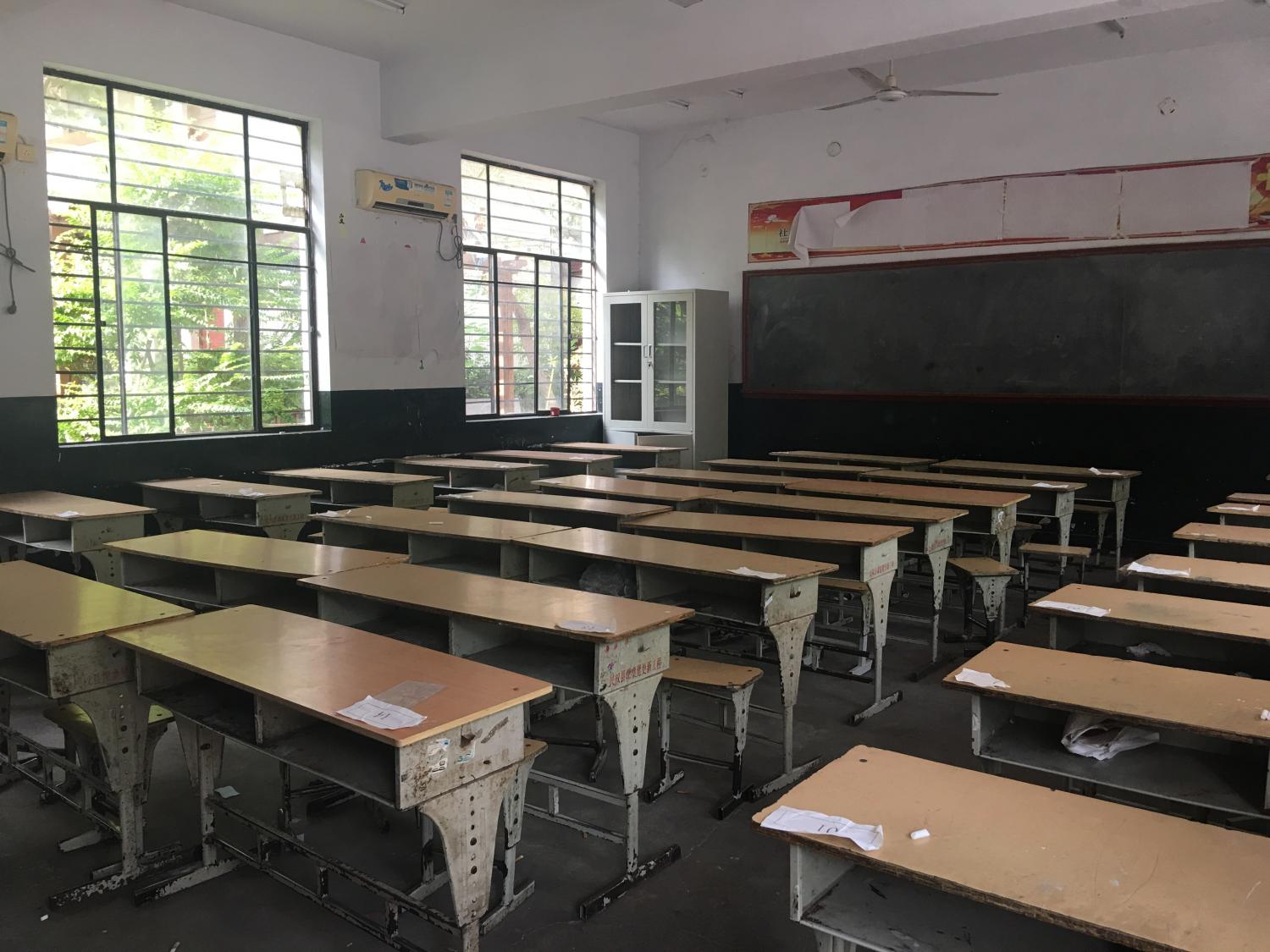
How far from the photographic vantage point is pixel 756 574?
3025 mm

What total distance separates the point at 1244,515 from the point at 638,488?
3036mm

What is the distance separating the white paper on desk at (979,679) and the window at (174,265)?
535cm

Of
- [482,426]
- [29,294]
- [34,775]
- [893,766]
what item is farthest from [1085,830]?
[482,426]

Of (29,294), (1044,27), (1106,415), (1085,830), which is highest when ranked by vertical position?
(1044,27)

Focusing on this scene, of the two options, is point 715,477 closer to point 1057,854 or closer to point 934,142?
point 934,142

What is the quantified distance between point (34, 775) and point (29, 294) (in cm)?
347

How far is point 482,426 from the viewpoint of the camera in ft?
26.8

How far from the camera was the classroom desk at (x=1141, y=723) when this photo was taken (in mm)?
1905

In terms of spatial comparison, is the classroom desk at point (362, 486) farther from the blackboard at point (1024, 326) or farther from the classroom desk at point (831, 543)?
the blackboard at point (1024, 326)

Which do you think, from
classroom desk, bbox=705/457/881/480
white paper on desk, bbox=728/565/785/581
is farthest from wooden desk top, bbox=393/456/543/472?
white paper on desk, bbox=728/565/785/581

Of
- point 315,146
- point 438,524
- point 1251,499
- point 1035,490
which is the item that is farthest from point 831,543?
point 315,146

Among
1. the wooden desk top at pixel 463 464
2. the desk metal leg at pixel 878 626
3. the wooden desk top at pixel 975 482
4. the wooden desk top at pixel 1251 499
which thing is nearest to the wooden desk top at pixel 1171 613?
the desk metal leg at pixel 878 626

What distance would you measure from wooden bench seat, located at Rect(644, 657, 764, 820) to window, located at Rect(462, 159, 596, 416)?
537 cm

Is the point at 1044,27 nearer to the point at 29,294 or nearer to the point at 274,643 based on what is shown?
the point at 274,643
